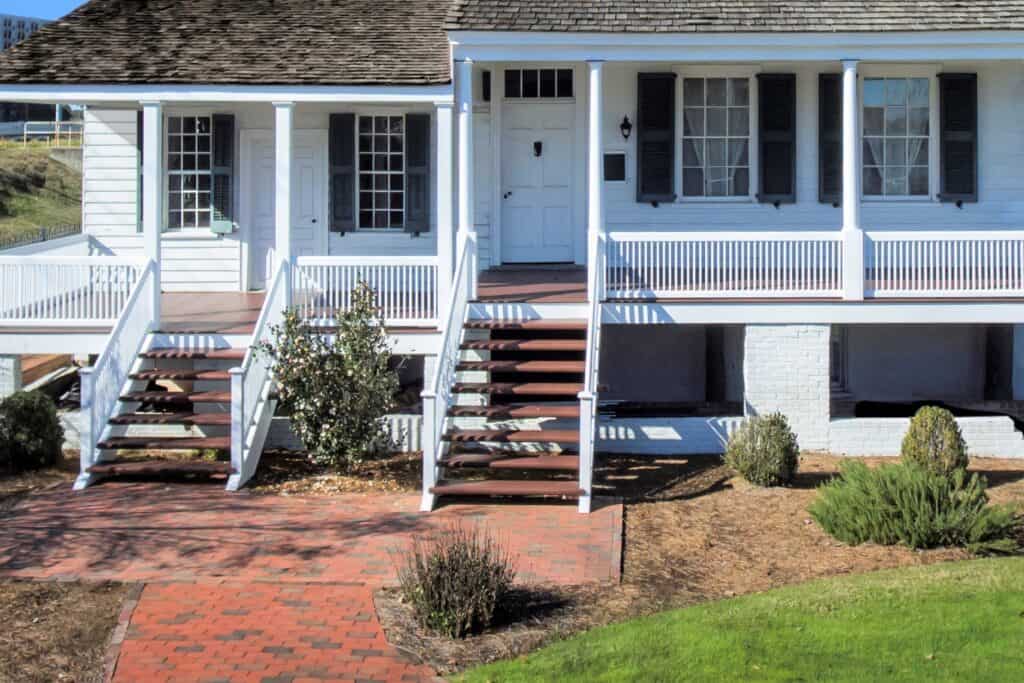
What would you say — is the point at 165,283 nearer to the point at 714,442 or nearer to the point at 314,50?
the point at 314,50

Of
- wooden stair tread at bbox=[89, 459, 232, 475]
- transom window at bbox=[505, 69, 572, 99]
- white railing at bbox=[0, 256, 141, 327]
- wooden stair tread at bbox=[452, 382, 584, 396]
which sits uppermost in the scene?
transom window at bbox=[505, 69, 572, 99]

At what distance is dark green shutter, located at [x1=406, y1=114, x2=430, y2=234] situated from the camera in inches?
728

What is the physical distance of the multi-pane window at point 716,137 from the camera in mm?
18172

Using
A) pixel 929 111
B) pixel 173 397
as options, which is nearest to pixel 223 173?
pixel 173 397

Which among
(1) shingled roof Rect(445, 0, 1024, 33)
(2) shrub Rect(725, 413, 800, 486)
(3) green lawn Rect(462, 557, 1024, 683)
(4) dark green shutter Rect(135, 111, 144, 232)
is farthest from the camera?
(4) dark green shutter Rect(135, 111, 144, 232)

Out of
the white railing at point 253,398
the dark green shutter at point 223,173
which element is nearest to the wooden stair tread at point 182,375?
the white railing at point 253,398

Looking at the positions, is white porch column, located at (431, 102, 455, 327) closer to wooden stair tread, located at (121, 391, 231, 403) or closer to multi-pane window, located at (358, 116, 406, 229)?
wooden stair tread, located at (121, 391, 231, 403)

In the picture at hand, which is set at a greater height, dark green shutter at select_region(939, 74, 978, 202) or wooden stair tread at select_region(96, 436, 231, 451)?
dark green shutter at select_region(939, 74, 978, 202)

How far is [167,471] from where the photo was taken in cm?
1392

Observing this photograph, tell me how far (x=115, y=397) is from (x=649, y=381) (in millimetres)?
7000

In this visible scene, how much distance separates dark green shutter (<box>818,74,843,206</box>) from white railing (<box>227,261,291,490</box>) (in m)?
7.07

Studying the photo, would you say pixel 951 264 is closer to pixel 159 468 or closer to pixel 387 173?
pixel 387 173

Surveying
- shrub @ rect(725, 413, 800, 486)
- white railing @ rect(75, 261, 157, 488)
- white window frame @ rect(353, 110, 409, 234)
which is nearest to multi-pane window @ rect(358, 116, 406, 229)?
white window frame @ rect(353, 110, 409, 234)

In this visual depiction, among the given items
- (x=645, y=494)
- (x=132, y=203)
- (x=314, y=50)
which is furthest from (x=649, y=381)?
(x=132, y=203)
